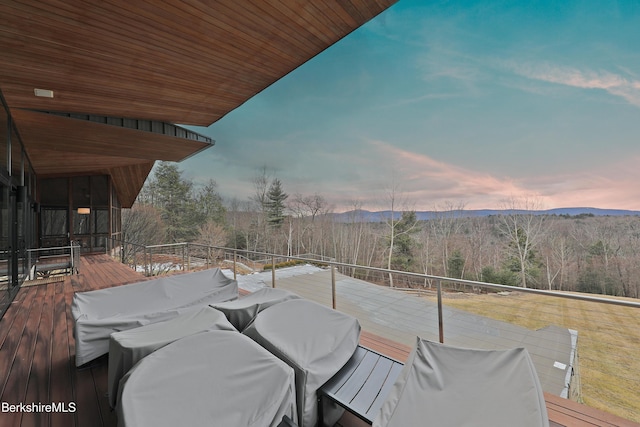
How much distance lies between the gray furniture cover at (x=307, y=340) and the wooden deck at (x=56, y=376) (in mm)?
393

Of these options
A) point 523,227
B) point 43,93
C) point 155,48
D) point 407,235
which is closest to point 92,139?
point 43,93

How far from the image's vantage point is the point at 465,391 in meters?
1.19

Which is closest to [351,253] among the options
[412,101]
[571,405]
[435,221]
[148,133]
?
[435,221]

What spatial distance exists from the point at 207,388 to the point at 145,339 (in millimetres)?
765

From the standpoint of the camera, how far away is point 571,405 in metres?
1.86

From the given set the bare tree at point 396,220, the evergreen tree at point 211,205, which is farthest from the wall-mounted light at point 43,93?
the evergreen tree at point 211,205

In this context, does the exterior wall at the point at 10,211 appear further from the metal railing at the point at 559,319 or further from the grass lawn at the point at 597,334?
the grass lawn at the point at 597,334

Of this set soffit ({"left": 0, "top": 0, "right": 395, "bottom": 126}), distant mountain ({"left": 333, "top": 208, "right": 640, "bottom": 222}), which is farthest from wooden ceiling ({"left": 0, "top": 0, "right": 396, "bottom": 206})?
distant mountain ({"left": 333, "top": 208, "right": 640, "bottom": 222})

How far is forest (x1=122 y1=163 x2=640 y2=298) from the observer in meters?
11.6

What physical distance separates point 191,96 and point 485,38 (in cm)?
1815

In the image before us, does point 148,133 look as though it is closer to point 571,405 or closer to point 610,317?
point 571,405

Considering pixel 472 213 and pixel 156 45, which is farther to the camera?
pixel 472 213

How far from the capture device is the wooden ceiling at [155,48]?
7.49ft

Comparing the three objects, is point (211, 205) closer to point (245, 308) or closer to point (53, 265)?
point (53, 265)
